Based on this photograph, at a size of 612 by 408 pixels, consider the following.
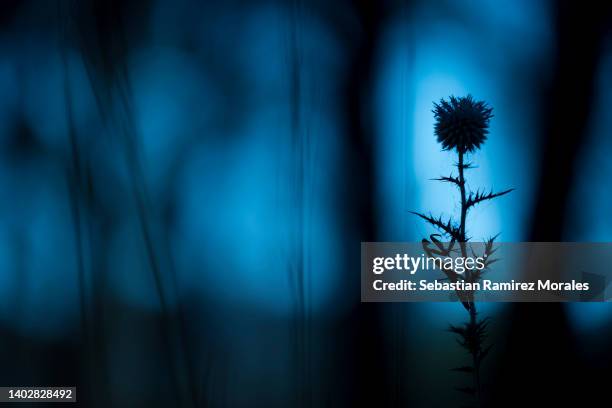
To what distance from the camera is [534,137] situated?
50.5 inches

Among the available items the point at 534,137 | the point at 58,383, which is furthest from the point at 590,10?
the point at 58,383

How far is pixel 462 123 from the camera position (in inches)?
47.5

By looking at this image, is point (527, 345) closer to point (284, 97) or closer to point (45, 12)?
point (284, 97)

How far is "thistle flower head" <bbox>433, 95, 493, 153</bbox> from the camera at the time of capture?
1205 millimetres

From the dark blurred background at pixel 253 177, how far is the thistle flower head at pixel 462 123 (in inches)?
2.3

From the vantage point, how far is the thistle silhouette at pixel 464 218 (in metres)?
1.21

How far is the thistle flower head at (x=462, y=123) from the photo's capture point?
3.95 ft

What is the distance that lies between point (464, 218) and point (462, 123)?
26 cm

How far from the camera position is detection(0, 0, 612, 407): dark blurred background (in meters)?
1.27

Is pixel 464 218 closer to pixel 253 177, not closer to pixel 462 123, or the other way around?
pixel 462 123

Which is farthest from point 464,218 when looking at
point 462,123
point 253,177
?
point 253,177

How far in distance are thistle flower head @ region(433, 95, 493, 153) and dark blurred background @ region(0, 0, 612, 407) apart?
6 cm

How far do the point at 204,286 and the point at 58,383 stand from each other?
1.69ft

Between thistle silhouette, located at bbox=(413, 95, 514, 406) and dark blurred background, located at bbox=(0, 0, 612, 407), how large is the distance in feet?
0.12
